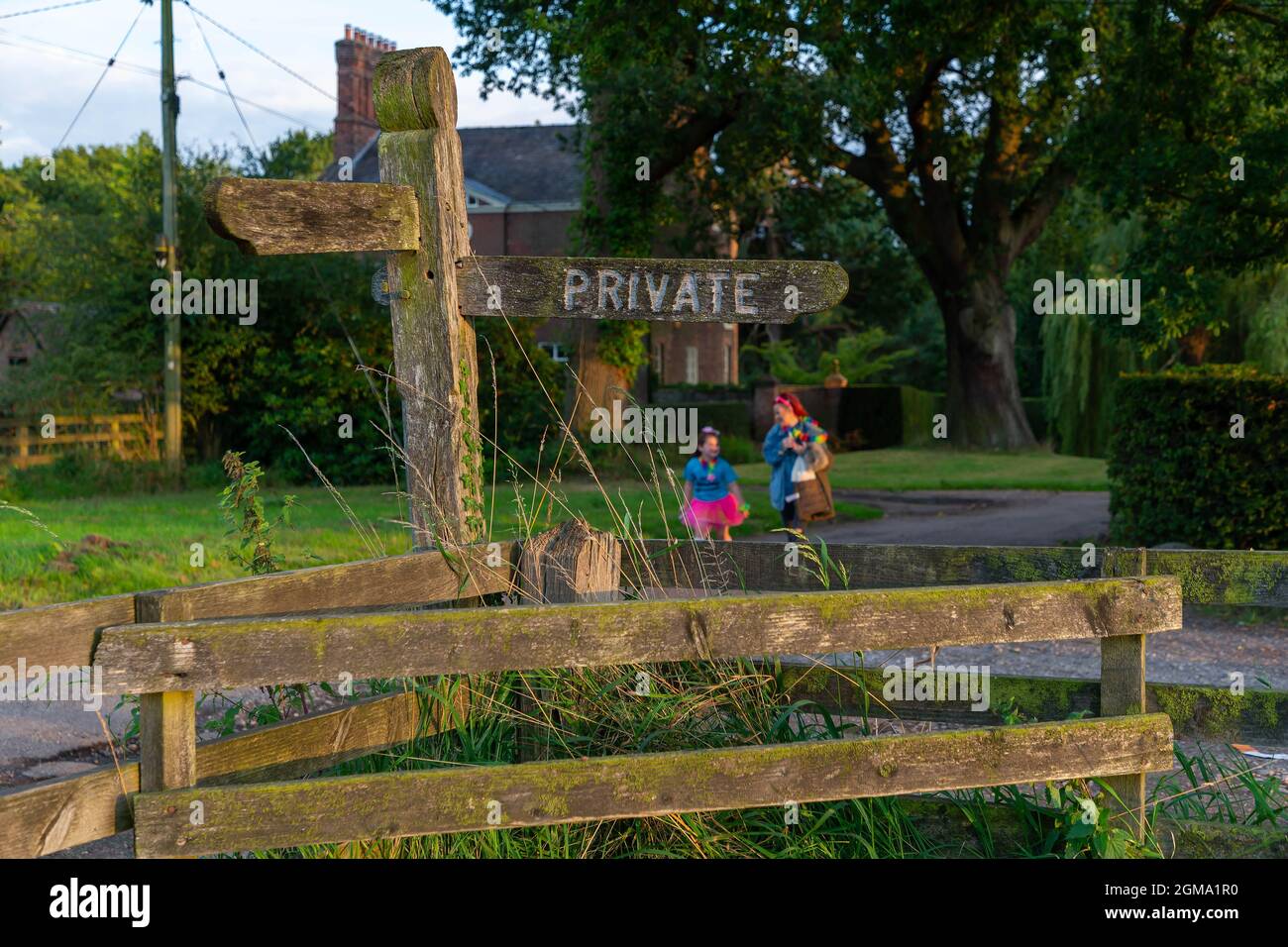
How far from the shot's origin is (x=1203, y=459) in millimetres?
11383

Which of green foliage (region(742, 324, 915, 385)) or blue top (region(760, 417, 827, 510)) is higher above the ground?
green foliage (region(742, 324, 915, 385))

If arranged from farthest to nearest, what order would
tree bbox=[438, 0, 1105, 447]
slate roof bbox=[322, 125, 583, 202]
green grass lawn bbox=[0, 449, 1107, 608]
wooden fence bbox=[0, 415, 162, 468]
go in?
slate roof bbox=[322, 125, 583, 202], wooden fence bbox=[0, 415, 162, 468], tree bbox=[438, 0, 1105, 447], green grass lawn bbox=[0, 449, 1107, 608]

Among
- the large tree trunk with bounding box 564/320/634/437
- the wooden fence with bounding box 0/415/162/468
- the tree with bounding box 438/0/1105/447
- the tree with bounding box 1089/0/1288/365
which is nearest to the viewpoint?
the tree with bounding box 1089/0/1288/365

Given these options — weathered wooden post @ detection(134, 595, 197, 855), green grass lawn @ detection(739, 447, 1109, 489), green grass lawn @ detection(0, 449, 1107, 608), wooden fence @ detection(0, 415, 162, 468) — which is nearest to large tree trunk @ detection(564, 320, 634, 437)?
green grass lawn @ detection(0, 449, 1107, 608)

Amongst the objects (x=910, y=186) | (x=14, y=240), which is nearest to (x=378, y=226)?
(x=910, y=186)

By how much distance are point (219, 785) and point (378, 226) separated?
1876 mm

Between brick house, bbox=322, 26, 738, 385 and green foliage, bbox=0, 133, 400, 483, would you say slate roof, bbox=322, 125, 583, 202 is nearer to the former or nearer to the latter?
brick house, bbox=322, 26, 738, 385

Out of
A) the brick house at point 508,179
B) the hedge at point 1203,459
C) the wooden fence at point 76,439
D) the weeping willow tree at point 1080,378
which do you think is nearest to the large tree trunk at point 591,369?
the wooden fence at point 76,439

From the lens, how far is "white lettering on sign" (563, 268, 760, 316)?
4543mm

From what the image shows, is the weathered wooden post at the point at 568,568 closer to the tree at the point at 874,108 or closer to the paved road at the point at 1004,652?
the paved road at the point at 1004,652

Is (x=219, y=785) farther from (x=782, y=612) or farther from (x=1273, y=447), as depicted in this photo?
(x=1273, y=447)

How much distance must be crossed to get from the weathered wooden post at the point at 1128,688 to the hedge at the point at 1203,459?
781cm

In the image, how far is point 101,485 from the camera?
2073cm

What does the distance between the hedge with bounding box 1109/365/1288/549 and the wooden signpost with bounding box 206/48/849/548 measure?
306 inches
